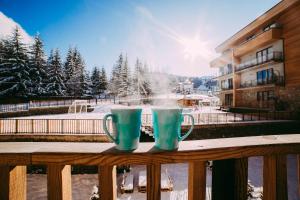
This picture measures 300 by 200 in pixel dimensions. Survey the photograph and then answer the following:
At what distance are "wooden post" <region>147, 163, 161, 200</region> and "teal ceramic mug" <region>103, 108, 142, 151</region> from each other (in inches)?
6.3

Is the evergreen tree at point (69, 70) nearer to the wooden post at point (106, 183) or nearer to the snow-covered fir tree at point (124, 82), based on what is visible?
the snow-covered fir tree at point (124, 82)

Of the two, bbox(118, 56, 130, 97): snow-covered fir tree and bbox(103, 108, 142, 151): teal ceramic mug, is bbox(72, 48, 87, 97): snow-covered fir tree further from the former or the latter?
bbox(103, 108, 142, 151): teal ceramic mug

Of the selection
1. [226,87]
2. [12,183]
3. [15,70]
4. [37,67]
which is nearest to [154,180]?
[12,183]

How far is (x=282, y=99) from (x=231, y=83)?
1225 centimetres

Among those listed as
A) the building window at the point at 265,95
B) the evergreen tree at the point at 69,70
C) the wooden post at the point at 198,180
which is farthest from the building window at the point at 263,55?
the evergreen tree at the point at 69,70

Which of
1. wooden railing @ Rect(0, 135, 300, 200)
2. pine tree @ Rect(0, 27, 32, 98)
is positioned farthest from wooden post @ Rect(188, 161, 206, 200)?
pine tree @ Rect(0, 27, 32, 98)

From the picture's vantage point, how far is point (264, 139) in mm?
1496

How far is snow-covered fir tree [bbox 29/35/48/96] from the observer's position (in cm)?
4353

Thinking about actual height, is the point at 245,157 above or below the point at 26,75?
below

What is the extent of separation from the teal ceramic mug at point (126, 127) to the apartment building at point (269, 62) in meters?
25.9

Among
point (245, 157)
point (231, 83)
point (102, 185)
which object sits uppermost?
point (231, 83)

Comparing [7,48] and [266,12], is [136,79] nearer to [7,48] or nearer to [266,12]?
[7,48]

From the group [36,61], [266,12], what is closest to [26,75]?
[36,61]

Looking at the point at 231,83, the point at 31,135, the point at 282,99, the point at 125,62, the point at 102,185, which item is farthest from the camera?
the point at 125,62
